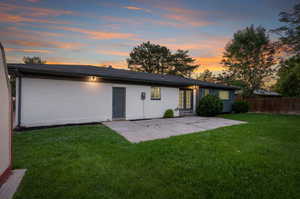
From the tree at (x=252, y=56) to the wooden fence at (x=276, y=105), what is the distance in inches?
194

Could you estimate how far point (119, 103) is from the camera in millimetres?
7680

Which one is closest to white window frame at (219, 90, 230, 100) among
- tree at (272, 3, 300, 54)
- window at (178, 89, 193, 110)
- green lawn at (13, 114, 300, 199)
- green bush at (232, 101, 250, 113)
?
green bush at (232, 101, 250, 113)

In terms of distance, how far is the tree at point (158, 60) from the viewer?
24.7m

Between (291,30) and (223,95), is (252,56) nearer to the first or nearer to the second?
(291,30)

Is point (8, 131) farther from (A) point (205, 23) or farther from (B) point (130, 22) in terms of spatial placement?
(A) point (205, 23)

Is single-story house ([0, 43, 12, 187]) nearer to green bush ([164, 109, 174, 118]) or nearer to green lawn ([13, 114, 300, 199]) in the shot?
green lawn ([13, 114, 300, 199])

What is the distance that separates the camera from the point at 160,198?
1702 mm

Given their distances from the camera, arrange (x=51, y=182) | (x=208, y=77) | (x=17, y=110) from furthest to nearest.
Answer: (x=208, y=77) → (x=17, y=110) → (x=51, y=182)

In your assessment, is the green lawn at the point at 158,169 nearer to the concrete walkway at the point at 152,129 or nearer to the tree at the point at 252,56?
the concrete walkway at the point at 152,129

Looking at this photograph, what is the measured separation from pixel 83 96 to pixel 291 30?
17.4m

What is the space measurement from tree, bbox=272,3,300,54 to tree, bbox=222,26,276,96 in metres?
5.69

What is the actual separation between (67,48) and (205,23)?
9.54m

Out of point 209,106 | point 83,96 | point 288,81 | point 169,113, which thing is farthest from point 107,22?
point 288,81

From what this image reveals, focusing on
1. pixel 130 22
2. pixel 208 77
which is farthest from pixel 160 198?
pixel 208 77
